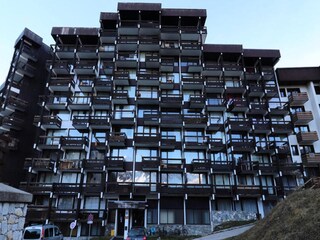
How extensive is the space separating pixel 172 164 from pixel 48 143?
18.3 metres

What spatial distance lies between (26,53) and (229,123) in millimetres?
35246

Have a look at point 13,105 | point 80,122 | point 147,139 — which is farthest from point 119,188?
point 13,105

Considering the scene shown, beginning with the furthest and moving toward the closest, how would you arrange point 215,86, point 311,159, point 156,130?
point 215,86, point 156,130, point 311,159

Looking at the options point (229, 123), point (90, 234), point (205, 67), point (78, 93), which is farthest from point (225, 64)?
point (90, 234)

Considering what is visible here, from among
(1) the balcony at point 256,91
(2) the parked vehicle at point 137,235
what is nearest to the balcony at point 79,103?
(2) the parked vehicle at point 137,235

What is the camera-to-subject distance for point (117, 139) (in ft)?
108

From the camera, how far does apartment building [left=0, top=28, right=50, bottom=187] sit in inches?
1371

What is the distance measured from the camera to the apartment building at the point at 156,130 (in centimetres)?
3116

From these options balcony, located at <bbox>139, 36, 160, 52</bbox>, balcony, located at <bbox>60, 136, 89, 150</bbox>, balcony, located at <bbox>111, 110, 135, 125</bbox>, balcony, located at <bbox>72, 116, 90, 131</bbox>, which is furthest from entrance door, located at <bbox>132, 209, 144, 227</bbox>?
balcony, located at <bbox>139, 36, 160, 52</bbox>

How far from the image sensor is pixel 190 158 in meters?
34.3

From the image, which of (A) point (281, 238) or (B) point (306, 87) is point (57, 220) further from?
(B) point (306, 87)

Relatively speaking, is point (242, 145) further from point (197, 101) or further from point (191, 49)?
point (191, 49)

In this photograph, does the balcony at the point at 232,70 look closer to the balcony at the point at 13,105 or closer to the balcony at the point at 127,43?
the balcony at the point at 127,43

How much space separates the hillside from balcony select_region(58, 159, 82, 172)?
2364 cm
